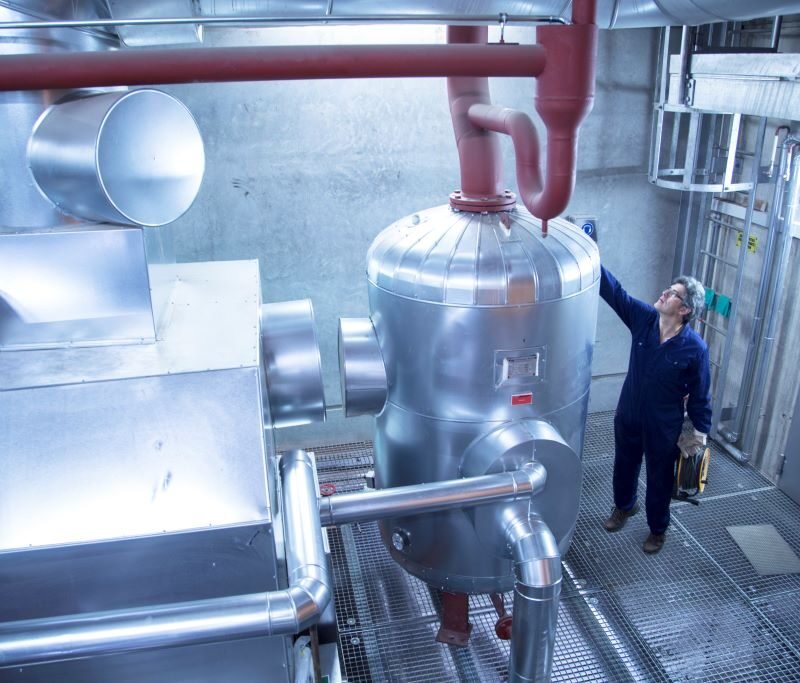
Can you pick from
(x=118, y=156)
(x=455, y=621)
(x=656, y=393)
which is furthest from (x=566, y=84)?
(x=455, y=621)

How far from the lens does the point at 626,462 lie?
12.1ft

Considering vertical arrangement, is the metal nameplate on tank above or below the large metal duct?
below

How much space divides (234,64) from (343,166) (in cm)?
269

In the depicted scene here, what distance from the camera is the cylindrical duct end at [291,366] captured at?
2.55 m

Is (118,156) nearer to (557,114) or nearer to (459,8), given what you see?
(557,114)

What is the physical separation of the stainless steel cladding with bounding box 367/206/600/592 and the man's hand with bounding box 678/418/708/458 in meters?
0.80

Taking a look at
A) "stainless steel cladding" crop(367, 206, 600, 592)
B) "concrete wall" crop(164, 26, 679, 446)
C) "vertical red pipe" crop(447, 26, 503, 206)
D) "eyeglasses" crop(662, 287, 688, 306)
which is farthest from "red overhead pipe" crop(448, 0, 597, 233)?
"concrete wall" crop(164, 26, 679, 446)

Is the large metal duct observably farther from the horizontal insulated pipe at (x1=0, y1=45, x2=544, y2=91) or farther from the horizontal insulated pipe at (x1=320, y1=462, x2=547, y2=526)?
the horizontal insulated pipe at (x1=320, y1=462, x2=547, y2=526)

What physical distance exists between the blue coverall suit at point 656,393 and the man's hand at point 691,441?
0.04m

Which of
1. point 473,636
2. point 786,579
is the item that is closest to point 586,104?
point 473,636

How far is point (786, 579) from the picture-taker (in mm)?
3434

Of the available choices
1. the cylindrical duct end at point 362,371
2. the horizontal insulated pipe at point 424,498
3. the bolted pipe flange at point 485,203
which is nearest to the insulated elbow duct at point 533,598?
the horizontal insulated pipe at point 424,498

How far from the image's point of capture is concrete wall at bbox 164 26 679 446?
413 centimetres

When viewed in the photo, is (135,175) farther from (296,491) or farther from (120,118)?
(296,491)
